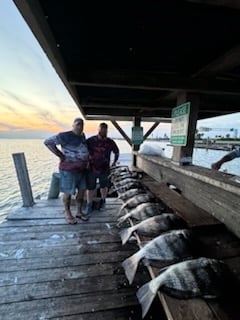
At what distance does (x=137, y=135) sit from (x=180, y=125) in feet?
9.29

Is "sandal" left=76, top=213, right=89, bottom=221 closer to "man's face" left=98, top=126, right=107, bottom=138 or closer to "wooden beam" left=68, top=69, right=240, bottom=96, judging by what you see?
"man's face" left=98, top=126, right=107, bottom=138

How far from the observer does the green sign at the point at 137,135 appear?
5.09 meters

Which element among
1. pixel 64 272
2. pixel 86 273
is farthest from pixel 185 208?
pixel 64 272

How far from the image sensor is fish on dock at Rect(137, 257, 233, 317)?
3.43 ft

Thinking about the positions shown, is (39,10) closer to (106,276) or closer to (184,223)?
(184,223)

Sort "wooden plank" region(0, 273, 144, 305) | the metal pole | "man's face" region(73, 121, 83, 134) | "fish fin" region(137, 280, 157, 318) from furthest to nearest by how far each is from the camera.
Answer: the metal pole
"man's face" region(73, 121, 83, 134)
"wooden plank" region(0, 273, 144, 305)
"fish fin" region(137, 280, 157, 318)

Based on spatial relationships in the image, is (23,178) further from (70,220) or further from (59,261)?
(59,261)

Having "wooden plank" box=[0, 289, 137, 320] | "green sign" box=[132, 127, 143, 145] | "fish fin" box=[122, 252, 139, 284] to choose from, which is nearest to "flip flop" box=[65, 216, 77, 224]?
"wooden plank" box=[0, 289, 137, 320]

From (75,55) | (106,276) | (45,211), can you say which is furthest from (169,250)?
→ (45,211)

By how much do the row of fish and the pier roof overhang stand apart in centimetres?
134

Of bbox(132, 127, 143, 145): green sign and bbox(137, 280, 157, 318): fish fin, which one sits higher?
bbox(132, 127, 143, 145): green sign

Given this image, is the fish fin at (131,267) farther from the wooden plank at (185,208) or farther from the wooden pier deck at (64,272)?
the wooden plank at (185,208)

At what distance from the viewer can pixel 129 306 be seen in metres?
1.50

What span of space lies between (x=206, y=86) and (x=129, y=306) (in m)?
2.16
